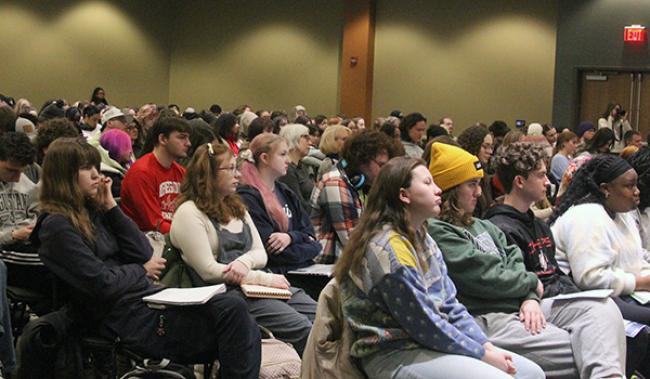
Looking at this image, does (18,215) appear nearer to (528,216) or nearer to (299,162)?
(528,216)

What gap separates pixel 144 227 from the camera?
17.3 ft

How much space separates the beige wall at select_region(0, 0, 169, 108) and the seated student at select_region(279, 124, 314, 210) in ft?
38.3

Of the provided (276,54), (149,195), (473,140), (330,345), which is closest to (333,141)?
(473,140)

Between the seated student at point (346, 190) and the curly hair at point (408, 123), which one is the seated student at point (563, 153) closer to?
the curly hair at point (408, 123)

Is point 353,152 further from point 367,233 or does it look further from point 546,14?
point 546,14

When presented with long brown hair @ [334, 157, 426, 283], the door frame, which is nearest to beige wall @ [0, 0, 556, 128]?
the door frame

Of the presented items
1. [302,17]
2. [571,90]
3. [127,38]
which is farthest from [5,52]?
[571,90]

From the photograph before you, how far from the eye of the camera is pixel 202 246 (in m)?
4.19

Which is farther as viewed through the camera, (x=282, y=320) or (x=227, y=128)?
(x=227, y=128)

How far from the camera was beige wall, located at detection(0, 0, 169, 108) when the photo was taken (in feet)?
58.0

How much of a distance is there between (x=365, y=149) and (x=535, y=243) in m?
1.25

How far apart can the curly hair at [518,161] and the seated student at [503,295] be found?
340 millimetres

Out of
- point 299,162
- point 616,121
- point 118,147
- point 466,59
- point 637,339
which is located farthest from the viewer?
point 466,59

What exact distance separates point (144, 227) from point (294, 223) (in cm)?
95
